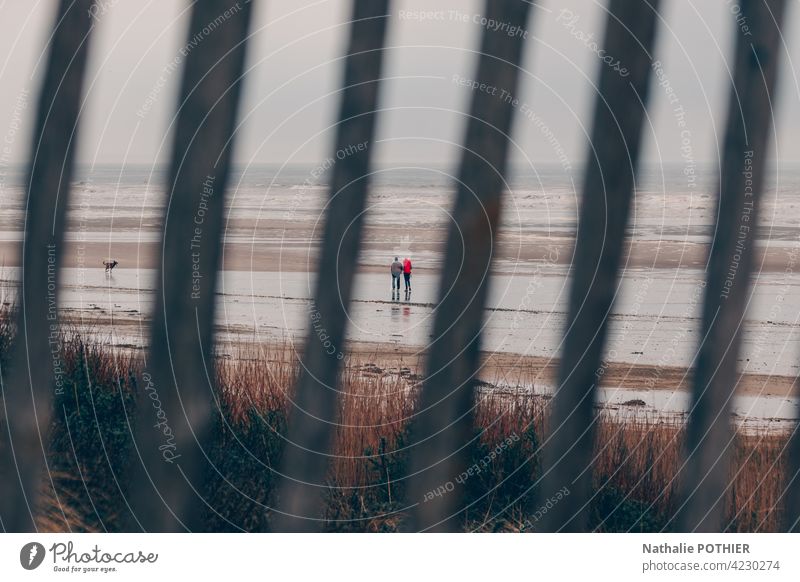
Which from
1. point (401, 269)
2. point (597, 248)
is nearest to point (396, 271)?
point (401, 269)

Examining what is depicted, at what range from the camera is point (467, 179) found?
3396 mm

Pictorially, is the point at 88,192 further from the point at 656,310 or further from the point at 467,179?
the point at 656,310

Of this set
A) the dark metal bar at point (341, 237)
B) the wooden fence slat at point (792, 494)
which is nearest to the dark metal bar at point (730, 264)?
the wooden fence slat at point (792, 494)

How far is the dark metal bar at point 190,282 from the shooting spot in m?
3.38

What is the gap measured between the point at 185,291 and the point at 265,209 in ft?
1.26

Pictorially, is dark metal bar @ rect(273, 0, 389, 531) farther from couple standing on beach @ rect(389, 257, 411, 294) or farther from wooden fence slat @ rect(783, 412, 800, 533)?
wooden fence slat @ rect(783, 412, 800, 533)

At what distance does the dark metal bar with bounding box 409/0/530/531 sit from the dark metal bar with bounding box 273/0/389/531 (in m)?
0.31

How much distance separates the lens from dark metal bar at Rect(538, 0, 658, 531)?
344cm
